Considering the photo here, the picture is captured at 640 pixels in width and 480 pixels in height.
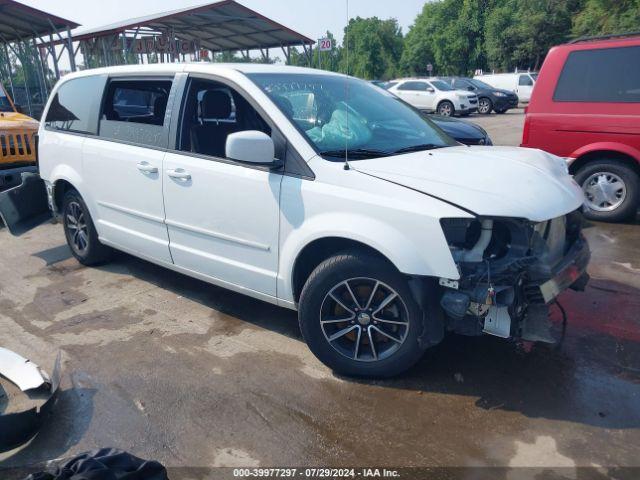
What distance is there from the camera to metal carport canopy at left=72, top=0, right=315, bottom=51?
1733 centimetres

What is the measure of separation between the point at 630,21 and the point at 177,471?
1347 inches

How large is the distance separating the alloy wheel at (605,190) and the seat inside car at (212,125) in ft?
14.6

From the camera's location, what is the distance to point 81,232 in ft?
17.4

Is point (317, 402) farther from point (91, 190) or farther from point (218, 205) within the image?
point (91, 190)

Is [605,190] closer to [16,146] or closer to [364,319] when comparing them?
[364,319]

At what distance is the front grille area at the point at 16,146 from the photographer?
7316 mm

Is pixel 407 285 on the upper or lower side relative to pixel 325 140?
lower

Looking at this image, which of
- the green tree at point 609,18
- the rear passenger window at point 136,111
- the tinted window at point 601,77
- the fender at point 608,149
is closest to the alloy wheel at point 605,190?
the fender at point 608,149

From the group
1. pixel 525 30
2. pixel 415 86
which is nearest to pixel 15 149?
pixel 415 86

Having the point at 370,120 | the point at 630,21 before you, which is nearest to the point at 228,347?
the point at 370,120

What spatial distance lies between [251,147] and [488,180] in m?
1.42

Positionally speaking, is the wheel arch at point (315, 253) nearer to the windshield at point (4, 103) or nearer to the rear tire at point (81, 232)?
the rear tire at point (81, 232)

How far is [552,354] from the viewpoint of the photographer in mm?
3525

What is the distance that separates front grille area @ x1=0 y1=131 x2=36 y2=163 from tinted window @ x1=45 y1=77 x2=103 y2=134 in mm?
2418
